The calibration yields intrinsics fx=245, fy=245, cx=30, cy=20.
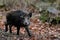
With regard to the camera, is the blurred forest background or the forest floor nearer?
the forest floor

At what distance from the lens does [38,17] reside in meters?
11.6

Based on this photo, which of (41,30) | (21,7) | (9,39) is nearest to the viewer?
(9,39)

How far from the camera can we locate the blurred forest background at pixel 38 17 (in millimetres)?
8062

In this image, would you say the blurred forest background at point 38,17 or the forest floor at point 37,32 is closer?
the forest floor at point 37,32

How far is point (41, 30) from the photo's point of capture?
9.53 metres

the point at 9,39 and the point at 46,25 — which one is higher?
the point at 9,39

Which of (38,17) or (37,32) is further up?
(37,32)

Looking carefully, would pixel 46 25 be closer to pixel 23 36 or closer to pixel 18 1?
pixel 23 36

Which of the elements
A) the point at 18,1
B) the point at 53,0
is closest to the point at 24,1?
the point at 18,1

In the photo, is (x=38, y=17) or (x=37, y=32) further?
(x=38, y=17)

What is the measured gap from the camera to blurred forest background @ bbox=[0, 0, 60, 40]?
8.06 meters

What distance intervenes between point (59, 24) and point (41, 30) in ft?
4.32

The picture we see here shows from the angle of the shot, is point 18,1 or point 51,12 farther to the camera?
point 18,1

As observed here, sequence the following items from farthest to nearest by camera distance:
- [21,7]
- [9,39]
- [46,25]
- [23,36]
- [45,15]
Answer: [21,7], [45,15], [46,25], [23,36], [9,39]
